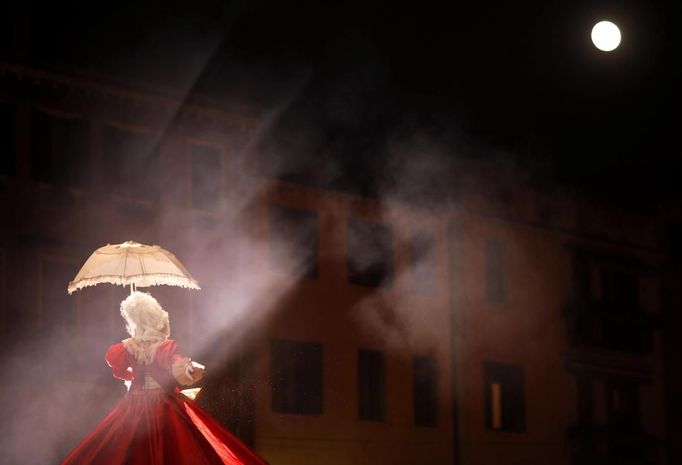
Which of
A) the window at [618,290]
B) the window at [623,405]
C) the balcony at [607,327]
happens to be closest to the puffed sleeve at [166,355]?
the balcony at [607,327]

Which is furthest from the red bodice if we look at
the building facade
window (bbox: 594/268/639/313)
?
window (bbox: 594/268/639/313)

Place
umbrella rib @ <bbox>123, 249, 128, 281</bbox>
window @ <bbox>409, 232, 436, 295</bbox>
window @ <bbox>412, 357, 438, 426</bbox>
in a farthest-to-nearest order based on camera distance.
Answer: window @ <bbox>409, 232, 436, 295</bbox> → window @ <bbox>412, 357, 438, 426</bbox> → umbrella rib @ <bbox>123, 249, 128, 281</bbox>

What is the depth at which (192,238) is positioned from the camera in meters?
17.1

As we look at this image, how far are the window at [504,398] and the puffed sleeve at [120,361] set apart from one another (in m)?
14.3

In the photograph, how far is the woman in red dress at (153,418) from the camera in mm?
6566

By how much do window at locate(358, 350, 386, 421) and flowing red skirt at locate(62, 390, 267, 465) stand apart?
39.7 ft

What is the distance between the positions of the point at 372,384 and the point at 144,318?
1227 cm

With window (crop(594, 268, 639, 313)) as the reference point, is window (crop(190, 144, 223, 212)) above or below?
above

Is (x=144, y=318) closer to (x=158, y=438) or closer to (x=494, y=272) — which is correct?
(x=158, y=438)

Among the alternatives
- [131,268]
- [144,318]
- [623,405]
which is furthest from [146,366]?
[623,405]

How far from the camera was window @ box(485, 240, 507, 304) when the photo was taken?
21266 millimetres

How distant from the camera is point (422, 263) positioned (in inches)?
799

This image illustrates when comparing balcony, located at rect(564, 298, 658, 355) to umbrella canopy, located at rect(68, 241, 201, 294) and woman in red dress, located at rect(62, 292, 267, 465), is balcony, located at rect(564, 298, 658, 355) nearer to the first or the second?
umbrella canopy, located at rect(68, 241, 201, 294)

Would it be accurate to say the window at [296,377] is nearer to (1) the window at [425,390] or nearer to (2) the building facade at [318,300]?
(2) the building facade at [318,300]
